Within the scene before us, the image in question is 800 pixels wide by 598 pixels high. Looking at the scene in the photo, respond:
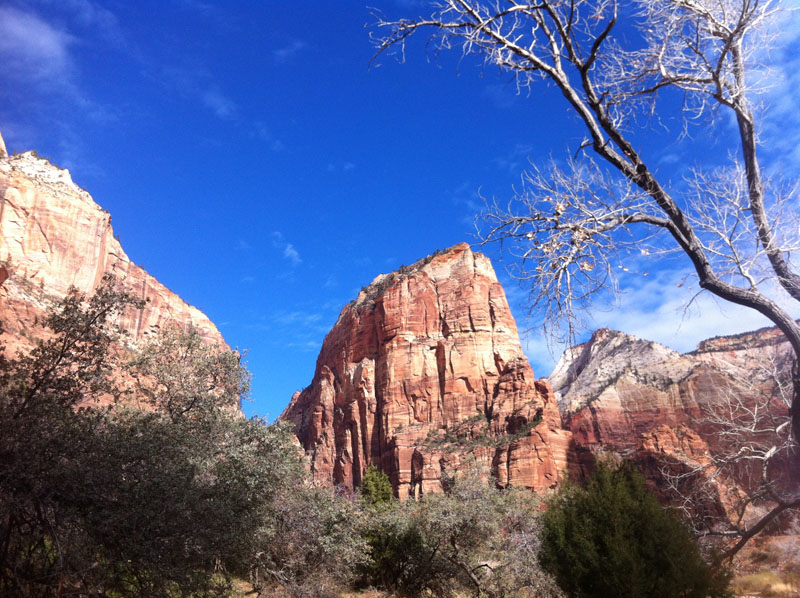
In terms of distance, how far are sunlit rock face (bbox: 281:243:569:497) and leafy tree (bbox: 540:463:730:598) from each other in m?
55.7

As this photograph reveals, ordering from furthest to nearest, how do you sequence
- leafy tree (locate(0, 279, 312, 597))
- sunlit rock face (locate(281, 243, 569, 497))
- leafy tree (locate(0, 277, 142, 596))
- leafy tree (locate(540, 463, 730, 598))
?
sunlit rock face (locate(281, 243, 569, 497))
leafy tree (locate(540, 463, 730, 598))
leafy tree (locate(0, 279, 312, 597))
leafy tree (locate(0, 277, 142, 596))

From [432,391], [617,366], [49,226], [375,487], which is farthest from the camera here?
[617,366]

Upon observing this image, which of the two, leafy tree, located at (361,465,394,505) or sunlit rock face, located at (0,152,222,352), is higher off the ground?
sunlit rock face, located at (0,152,222,352)

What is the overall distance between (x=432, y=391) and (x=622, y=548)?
74.8m

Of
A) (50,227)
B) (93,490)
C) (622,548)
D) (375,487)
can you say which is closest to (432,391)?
(375,487)

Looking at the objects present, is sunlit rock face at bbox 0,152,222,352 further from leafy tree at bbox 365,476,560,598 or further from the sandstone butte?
leafy tree at bbox 365,476,560,598

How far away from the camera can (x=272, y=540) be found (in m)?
17.5

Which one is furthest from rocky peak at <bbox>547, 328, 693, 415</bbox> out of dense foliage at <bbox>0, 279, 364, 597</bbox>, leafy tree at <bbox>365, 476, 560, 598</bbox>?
dense foliage at <bbox>0, 279, 364, 597</bbox>

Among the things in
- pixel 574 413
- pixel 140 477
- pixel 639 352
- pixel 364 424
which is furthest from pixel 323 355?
pixel 140 477

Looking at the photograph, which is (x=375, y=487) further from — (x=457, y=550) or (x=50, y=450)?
(x=50, y=450)

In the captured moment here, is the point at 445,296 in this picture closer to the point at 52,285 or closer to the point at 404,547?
the point at 52,285

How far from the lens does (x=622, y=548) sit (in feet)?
37.3

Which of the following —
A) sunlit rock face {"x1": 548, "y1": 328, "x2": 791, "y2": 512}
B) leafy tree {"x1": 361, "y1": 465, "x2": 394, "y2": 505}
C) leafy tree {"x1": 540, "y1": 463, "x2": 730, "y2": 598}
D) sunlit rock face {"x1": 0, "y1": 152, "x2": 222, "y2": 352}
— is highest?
sunlit rock face {"x1": 0, "y1": 152, "x2": 222, "y2": 352}

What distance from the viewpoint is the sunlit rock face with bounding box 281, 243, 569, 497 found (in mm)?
72000
